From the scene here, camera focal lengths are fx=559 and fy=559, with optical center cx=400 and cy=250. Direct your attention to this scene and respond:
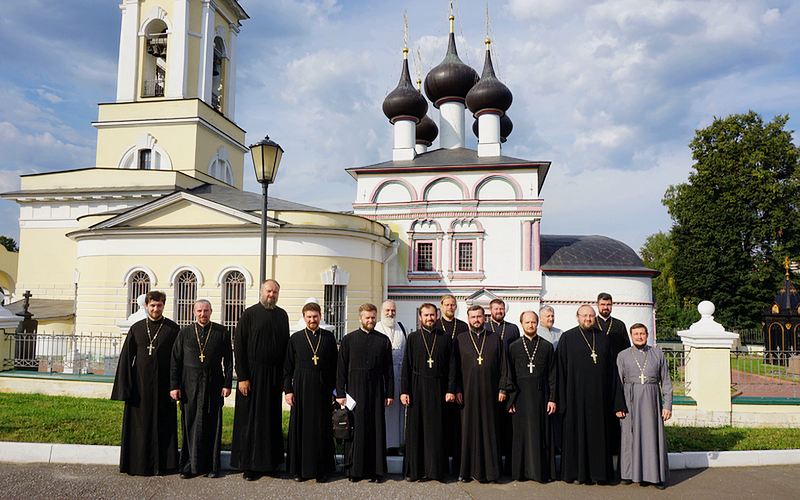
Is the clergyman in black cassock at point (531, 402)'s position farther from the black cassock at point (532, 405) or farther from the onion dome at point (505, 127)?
the onion dome at point (505, 127)

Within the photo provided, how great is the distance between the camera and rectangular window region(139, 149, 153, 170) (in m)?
22.6

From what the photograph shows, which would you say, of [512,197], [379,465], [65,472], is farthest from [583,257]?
[65,472]

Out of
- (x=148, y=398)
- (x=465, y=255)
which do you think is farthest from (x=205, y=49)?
(x=148, y=398)

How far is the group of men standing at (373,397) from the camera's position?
553 cm

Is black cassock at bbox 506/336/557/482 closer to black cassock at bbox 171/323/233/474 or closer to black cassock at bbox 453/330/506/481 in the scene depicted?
black cassock at bbox 453/330/506/481

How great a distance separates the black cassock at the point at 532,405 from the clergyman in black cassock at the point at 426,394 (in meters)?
0.66

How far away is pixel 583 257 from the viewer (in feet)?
69.7

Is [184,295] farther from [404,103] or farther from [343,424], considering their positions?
[404,103]

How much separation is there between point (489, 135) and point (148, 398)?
19.4m

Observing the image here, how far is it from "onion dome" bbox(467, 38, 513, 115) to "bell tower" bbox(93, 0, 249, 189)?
427 inches

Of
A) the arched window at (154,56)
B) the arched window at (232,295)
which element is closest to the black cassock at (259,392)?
the arched window at (232,295)

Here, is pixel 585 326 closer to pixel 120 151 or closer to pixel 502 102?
pixel 502 102

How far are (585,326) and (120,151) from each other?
2197 cm

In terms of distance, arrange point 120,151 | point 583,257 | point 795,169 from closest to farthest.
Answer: point 583,257 < point 120,151 < point 795,169
